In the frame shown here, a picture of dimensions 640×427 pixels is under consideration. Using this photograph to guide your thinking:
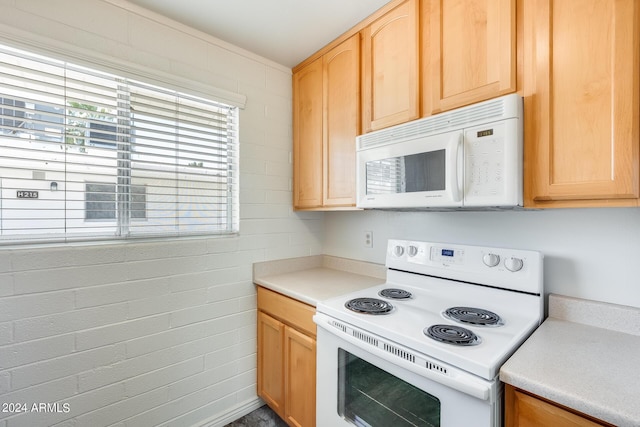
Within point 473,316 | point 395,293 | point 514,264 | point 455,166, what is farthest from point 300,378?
point 455,166

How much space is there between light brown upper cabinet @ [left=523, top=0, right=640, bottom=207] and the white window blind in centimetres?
164

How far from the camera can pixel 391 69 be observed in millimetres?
1521

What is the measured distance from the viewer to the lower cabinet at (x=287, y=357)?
61.3 inches

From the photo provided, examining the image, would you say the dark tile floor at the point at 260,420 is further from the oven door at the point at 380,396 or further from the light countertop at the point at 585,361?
the light countertop at the point at 585,361

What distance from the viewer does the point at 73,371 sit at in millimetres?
1396

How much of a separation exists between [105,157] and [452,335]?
5.92 ft

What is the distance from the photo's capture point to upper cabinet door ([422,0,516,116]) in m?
1.14

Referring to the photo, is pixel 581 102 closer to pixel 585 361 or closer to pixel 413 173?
pixel 413 173

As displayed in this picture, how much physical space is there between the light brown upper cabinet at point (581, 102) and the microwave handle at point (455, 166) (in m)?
0.23

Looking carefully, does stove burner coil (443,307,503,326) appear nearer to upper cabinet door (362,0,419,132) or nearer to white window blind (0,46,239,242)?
upper cabinet door (362,0,419,132)

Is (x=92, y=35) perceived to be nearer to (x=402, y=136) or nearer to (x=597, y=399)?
(x=402, y=136)

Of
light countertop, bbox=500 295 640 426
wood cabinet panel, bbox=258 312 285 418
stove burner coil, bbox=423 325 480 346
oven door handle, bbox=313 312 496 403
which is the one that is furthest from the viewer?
wood cabinet panel, bbox=258 312 285 418

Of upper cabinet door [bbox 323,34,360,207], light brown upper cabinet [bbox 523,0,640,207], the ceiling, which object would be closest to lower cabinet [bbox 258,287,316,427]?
upper cabinet door [bbox 323,34,360,207]

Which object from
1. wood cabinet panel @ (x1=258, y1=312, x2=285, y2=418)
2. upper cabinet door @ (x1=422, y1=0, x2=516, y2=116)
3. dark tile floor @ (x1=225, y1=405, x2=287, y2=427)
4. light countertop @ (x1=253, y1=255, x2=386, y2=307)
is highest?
upper cabinet door @ (x1=422, y1=0, x2=516, y2=116)
